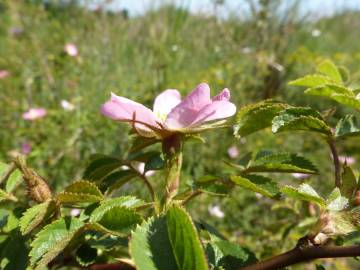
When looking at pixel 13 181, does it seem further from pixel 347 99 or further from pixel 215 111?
pixel 347 99

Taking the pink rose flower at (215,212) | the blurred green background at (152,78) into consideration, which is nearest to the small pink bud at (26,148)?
the blurred green background at (152,78)

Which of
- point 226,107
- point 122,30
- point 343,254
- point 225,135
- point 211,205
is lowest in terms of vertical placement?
point 211,205

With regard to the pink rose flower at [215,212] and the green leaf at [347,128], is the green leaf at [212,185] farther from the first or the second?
the pink rose flower at [215,212]

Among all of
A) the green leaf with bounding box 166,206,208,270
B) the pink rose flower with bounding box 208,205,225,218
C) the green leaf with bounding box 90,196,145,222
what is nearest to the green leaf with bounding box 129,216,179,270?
the green leaf with bounding box 166,206,208,270

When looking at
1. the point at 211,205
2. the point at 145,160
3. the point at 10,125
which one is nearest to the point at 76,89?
the point at 10,125

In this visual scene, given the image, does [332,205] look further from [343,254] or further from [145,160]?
[145,160]

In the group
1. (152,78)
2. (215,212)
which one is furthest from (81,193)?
(152,78)

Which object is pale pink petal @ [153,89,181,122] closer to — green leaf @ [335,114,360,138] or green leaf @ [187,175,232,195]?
green leaf @ [187,175,232,195]
